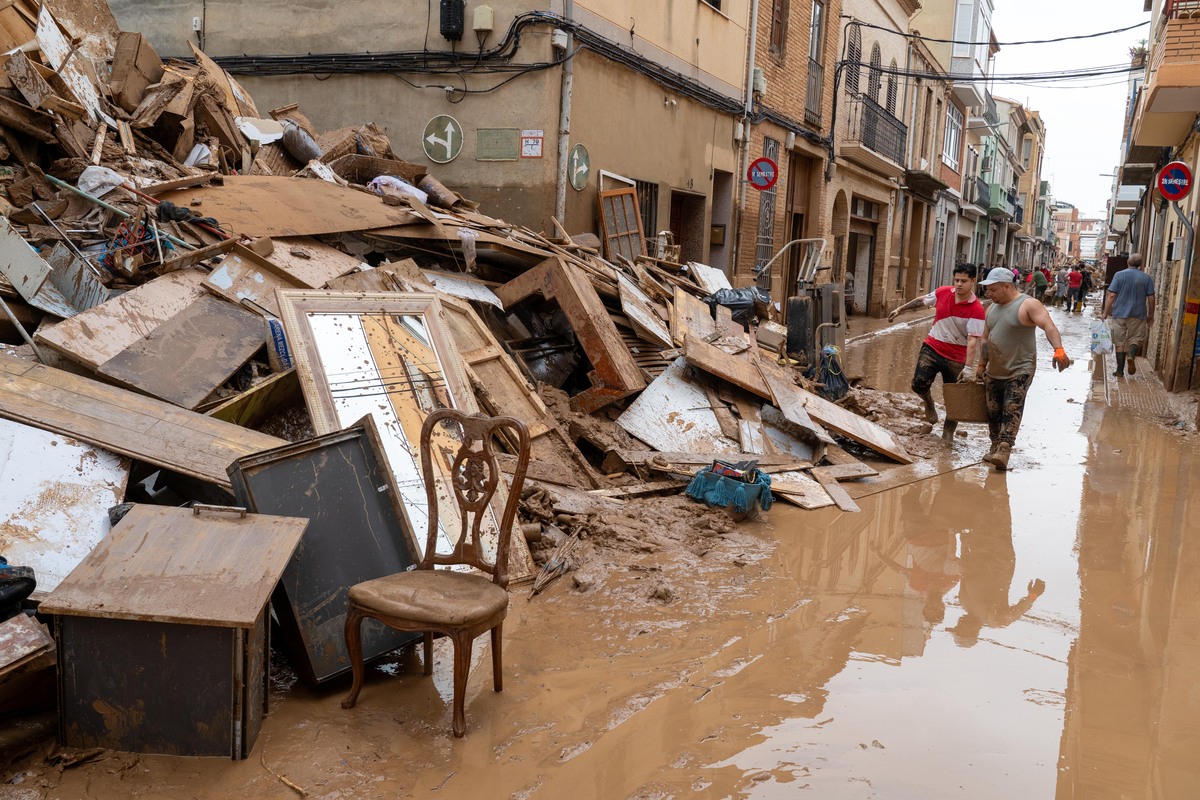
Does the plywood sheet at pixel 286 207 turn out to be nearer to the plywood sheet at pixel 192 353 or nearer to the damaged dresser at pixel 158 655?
the plywood sheet at pixel 192 353

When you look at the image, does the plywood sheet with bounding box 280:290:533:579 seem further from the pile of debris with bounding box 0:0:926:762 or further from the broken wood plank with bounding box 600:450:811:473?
the broken wood plank with bounding box 600:450:811:473

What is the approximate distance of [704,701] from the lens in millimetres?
3652

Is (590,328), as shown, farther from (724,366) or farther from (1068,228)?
(1068,228)

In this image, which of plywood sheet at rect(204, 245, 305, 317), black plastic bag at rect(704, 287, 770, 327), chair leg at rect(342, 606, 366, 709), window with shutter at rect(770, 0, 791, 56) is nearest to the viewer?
chair leg at rect(342, 606, 366, 709)

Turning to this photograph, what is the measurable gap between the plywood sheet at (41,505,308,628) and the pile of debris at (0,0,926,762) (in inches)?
1.9

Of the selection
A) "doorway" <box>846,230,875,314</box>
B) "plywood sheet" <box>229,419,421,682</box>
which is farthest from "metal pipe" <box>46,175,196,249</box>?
"doorway" <box>846,230,875,314</box>

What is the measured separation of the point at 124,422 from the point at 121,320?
3.31 feet

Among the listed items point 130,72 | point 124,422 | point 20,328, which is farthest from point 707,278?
point 124,422

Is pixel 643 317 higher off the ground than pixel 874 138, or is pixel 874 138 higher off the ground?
pixel 874 138

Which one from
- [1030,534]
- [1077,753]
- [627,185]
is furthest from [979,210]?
[1077,753]

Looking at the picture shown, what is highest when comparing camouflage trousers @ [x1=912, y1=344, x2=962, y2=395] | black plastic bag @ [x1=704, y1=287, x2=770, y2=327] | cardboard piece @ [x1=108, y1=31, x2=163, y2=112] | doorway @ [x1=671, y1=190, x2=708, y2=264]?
cardboard piece @ [x1=108, y1=31, x2=163, y2=112]

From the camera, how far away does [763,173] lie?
45.8 feet

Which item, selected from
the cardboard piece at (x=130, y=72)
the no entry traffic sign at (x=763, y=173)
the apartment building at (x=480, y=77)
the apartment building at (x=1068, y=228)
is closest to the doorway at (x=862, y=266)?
the no entry traffic sign at (x=763, y=173)

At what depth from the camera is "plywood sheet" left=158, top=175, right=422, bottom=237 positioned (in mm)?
6730
